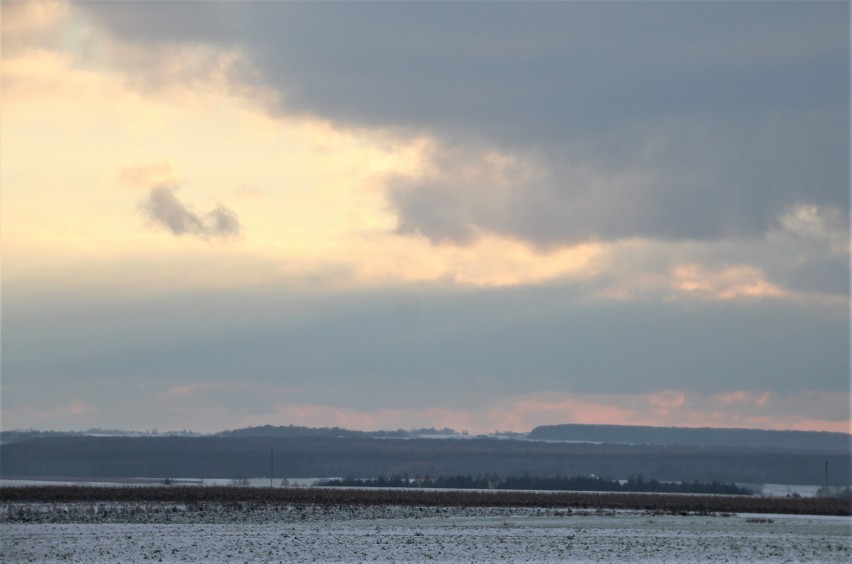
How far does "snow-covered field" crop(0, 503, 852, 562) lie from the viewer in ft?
161

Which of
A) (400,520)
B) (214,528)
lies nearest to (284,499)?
(400,520)

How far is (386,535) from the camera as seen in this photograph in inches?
2309

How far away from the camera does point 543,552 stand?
168 ft

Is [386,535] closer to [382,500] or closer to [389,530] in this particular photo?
[389,530]

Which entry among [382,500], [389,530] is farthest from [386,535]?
[382,500]

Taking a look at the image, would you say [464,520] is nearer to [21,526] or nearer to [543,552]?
[543,552]

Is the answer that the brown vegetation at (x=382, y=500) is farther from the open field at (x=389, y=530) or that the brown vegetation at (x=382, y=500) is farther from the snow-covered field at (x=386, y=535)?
the snow-covered field at (x=386, y=535)

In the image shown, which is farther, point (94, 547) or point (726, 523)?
point (726, 523)

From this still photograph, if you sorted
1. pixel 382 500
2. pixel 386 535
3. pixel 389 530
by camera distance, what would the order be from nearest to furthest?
pixel 386 535
pixel 389 530
pixel 382 500

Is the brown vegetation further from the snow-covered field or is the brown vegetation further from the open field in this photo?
the snow-covered field

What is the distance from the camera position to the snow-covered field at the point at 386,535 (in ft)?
161

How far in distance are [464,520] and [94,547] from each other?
2813cm

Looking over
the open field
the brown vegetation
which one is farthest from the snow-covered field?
the brown vegetation

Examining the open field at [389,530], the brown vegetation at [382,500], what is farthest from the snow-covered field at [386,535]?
the brown vegetation at [382,500]
